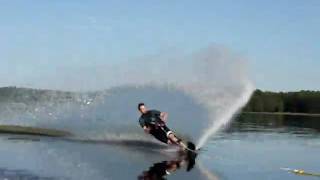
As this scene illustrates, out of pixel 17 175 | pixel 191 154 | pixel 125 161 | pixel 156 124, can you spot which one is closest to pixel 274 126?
pixel 191 154

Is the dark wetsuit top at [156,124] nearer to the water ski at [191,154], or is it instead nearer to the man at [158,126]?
the man at [158,126]

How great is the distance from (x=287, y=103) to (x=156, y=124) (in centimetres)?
12911

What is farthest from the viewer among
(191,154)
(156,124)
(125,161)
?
(156,124)

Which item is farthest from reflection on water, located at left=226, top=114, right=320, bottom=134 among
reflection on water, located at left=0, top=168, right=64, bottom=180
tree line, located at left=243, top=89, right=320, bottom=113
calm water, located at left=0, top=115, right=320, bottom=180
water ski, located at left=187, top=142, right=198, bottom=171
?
tree line, located at left=243, top=89, right=320, bottom=113

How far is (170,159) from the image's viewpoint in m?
22.2

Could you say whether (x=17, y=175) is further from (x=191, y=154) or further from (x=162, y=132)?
(x=191, y=154)

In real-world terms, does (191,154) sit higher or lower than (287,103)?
higher

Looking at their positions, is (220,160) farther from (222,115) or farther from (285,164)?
(222,115)

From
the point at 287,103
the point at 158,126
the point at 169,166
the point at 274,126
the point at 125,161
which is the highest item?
the point at 158,126

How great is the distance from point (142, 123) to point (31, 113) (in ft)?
53.1

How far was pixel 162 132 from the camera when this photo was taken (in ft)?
82.4

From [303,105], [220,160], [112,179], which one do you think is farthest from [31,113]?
[303,105]

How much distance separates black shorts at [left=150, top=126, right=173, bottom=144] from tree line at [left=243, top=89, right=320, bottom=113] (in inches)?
4754

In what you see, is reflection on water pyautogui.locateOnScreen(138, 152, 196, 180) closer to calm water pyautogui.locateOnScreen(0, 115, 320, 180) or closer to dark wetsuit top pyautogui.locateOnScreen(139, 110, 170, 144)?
calm water pyautogui.locateOnScreen(0, 115, 320, 180)
